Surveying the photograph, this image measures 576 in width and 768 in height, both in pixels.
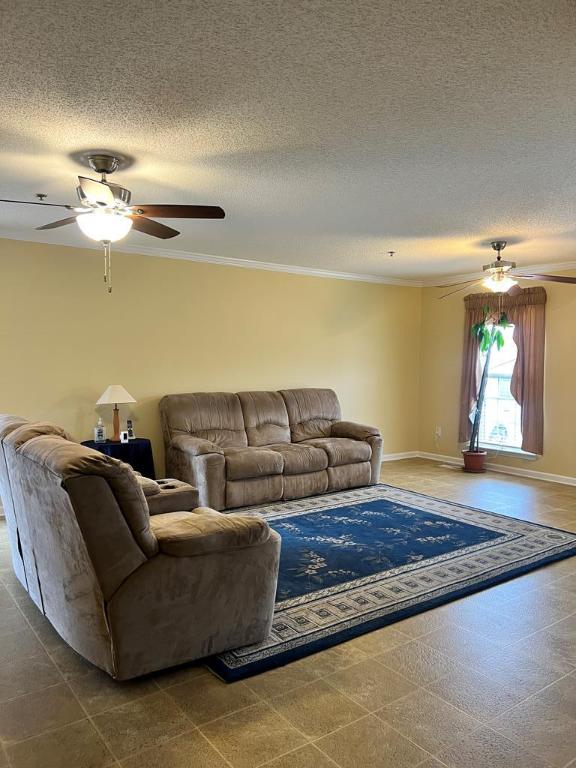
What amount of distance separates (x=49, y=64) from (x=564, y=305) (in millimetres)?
5848

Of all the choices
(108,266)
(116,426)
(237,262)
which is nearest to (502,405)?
(237,262)

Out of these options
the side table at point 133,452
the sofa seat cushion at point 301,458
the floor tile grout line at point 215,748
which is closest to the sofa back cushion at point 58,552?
the floor tile grout line at point 215,748

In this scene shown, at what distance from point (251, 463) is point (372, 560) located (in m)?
1.69

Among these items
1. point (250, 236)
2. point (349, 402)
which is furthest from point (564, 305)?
point (250, 236)

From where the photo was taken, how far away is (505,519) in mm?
4957

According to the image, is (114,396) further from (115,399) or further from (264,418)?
(264,418)

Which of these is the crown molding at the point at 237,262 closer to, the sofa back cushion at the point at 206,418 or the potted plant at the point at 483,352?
the potted plant at the point at 483,352

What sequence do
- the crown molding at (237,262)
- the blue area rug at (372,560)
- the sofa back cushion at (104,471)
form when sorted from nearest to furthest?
the sofa back cushion at (104,471)
the blue area rug at (372,560)
the crown molding at (237,262)

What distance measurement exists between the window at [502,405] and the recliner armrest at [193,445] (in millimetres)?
3673

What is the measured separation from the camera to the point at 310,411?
6691mm

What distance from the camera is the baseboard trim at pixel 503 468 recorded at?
6488 mm

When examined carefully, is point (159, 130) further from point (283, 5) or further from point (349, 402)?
point (349, 402)

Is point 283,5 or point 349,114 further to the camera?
point 349,114

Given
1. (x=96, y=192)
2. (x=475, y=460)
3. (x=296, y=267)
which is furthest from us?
(x=475, y=460)
